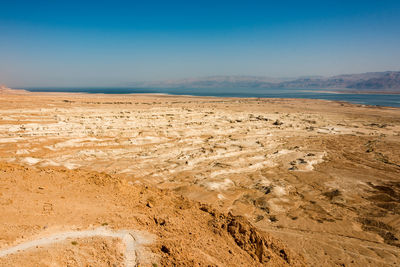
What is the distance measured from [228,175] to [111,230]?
594 centimetres

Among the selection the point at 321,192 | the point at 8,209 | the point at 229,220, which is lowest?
the point at 321,192

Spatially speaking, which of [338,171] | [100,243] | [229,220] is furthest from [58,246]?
[338,171]

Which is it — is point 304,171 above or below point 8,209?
below

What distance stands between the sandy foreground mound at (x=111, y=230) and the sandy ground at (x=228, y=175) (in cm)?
4

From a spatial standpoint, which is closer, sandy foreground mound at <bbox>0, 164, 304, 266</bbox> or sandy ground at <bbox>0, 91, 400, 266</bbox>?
sandy foreground mound at <bbox>0, 164, 304, 266</bbox>

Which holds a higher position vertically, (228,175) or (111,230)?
(111,230)

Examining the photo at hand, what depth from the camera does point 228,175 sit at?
9484 mm

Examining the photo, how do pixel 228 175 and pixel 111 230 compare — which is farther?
pixel 228 175

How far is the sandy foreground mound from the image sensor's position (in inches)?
138

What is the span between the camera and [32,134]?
12.2 m

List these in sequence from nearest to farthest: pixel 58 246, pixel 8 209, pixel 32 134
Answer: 1. pixel 58 246
2. pixel 8 209
3. pixel 32 134

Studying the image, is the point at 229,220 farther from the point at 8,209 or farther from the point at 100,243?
the point at 8,209

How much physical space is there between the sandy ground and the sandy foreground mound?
0.04 m

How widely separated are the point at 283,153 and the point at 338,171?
8.85ft
